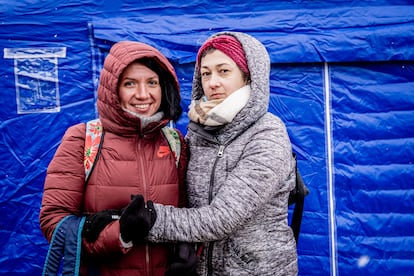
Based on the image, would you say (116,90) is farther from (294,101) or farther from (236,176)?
(294,101)

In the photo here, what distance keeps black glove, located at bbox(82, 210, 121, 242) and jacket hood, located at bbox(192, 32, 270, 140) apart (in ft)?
1.82

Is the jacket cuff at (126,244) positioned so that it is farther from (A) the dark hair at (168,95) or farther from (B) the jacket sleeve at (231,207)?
(A) the dark hair at (168,95)

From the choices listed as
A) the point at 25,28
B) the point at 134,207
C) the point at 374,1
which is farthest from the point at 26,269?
the point at 374,1

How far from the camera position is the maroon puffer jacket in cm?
156

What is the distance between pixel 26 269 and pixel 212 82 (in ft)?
8.51

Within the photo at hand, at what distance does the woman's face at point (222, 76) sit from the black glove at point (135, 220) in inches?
23.5

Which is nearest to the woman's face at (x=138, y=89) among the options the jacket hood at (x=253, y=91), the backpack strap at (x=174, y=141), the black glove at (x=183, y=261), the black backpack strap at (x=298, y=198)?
the backpack strap at (x=174, y=141)

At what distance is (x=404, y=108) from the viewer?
123 inches

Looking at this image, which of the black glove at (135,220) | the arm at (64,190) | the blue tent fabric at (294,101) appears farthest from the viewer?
the blue tent fabric at (294,101)

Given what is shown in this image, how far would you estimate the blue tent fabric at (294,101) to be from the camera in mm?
3092

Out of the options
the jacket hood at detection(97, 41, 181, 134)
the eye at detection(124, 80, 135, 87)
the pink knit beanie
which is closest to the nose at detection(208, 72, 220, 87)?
the pink knit beanie

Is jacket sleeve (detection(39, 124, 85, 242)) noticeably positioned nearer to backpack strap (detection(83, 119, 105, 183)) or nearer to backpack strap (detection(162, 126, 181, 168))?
backpack strap (detection(83, 119, 105, 183))

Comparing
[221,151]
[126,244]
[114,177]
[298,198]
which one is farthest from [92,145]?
[298,198]

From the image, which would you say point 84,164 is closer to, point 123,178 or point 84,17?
point 123,178
